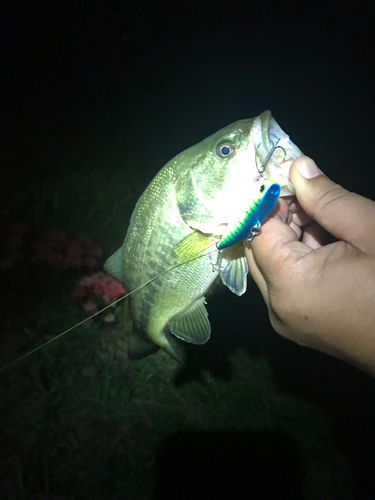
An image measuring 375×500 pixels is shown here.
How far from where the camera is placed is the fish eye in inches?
42.1

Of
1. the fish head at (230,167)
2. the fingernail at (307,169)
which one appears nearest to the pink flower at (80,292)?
the fish head at (230,167)

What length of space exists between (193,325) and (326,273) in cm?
77

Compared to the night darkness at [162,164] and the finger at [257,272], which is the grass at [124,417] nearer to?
the night darkness at [162,164]

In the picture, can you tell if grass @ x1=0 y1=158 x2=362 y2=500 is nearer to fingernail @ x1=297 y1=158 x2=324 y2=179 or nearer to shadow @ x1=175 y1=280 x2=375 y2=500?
shadow @ x1=175 y1=280 x2=375 y2=500

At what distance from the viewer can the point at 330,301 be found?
0.77 m

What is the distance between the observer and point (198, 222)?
45.0 inches

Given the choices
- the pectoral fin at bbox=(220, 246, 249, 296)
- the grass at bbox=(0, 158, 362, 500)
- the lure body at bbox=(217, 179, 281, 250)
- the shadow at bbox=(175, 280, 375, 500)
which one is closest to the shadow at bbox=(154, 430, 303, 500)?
the grass at bbox=(0, 158, 362, 500)

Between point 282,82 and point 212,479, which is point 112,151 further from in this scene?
point 282,82

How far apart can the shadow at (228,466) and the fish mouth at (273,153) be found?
2519mm

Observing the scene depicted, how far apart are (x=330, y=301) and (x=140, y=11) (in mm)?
6304

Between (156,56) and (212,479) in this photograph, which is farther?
(156,56)

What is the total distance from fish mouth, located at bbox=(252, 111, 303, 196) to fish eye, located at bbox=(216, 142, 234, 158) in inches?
4.2

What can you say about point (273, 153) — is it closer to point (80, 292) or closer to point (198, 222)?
point (198, 222)

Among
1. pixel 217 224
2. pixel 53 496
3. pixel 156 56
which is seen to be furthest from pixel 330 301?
pixel 156 56
